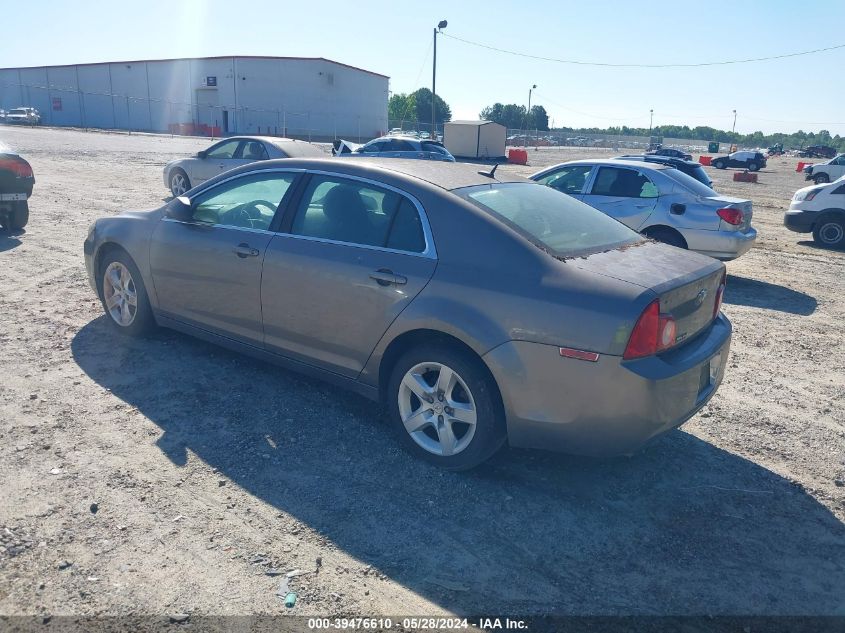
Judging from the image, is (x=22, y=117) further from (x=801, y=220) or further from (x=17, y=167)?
(x=801, y=220)

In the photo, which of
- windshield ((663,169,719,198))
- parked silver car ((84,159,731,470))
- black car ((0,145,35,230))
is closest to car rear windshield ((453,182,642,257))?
parked silver car ((84,159,731,470))

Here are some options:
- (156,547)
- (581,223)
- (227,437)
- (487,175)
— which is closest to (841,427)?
(581,223)

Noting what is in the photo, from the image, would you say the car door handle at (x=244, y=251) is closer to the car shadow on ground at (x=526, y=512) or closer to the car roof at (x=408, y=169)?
the car roof at (x=408, y=169)

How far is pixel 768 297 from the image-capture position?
8.41m

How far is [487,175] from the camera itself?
4.50 meters

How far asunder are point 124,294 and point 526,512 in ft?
12.8

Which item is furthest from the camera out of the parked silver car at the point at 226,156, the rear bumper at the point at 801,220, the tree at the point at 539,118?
the tree at the point at 539,118

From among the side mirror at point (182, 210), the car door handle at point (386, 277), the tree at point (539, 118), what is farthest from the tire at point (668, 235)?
the tree at point (539, 118)

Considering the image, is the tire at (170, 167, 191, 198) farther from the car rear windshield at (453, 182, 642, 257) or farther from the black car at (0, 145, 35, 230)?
the car rear windshield at (453, 182, 642, 257)

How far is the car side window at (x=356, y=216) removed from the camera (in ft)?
12.8

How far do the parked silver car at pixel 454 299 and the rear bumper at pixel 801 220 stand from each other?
10.6m

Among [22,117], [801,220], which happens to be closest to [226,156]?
[801,220]

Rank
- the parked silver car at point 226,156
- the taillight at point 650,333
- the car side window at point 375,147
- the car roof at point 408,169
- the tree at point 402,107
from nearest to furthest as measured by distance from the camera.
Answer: the taillight at point 650,333 → the car roof at point 408,169 → the parked silver car at point 226,156 → the car side window at point 375,147 → the tree at point 402,107

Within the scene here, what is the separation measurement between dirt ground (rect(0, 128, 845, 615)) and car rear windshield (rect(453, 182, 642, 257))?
132 cm
